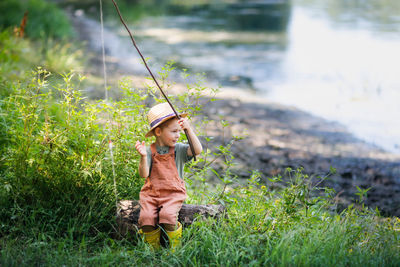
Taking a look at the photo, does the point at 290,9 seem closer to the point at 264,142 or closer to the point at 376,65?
the point at 376,65

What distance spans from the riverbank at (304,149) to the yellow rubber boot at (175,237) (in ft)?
6.83

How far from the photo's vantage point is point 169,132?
354cm

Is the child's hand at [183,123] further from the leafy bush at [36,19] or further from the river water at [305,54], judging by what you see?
the leafy bush at [36,19]

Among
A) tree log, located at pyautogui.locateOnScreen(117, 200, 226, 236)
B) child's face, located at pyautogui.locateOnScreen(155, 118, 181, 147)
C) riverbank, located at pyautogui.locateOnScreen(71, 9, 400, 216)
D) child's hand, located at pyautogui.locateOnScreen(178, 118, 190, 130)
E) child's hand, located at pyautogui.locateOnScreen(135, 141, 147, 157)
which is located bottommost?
riverbank, located at pyautogui.locateOnScreen(71, 9, 400, 216)

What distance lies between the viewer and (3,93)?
507 cm

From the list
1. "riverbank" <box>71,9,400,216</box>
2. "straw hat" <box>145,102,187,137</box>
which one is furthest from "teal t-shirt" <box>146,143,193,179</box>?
"riverbank" <box>71,9,400,216</box>

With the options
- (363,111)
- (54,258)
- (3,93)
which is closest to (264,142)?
(363,111)

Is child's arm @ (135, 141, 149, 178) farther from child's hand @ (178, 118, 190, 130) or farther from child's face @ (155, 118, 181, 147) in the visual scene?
child's hand @ (178, 118, 190, 130)

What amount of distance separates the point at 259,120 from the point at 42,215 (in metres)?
5.32

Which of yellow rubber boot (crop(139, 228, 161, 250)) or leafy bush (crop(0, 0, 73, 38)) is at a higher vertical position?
leafy bush (crop(0, 0, 73, 38))

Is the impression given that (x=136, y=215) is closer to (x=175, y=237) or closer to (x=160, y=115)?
(x=175, y=237)

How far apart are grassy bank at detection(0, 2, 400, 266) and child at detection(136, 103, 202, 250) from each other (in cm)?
14

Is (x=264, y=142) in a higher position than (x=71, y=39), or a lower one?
lower

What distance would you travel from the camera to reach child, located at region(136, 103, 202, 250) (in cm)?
349
